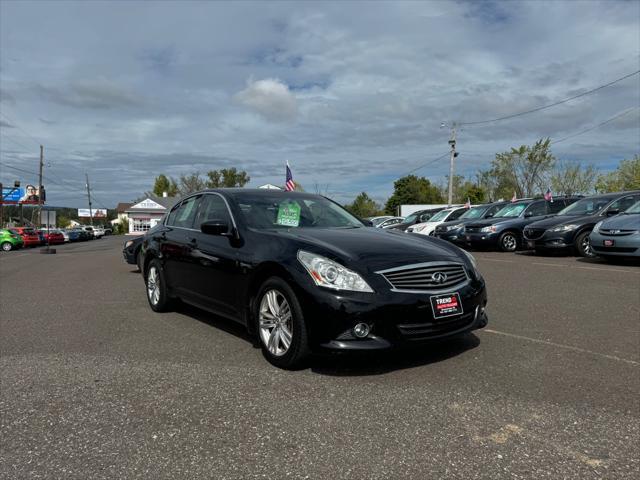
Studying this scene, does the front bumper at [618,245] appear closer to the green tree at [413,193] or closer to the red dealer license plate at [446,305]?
the red dealer license plate at [446,305]

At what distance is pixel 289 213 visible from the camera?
5.25 m

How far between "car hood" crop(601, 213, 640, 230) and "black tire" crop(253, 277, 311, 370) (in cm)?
834

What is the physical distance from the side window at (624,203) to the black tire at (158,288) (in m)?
10.6

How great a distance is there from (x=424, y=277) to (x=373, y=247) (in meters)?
0.49

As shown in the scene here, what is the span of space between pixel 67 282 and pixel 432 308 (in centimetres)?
897

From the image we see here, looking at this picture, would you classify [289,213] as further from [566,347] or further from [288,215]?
[566,347]

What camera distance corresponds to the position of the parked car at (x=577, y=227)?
1191 centimetres

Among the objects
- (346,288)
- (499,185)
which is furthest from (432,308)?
(499,185)

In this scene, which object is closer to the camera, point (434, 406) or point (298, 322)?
point (434, 406)

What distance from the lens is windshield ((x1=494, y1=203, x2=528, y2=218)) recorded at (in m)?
16.1

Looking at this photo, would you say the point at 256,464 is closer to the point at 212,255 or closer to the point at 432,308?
the point at 432,308

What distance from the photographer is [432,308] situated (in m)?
3.85

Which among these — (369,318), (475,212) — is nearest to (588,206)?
(475,212)

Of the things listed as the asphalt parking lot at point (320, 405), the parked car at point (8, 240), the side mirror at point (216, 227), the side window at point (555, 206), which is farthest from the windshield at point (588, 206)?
the parked car at point (8, 240)
